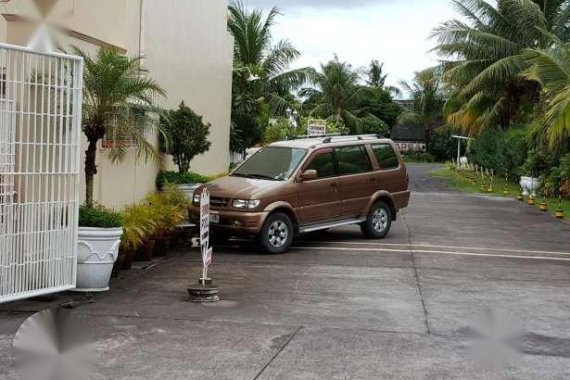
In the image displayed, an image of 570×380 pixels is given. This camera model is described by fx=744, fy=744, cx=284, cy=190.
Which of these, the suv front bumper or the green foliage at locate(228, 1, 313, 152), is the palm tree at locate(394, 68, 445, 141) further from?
the suv front bumper

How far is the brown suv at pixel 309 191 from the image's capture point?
470 inches

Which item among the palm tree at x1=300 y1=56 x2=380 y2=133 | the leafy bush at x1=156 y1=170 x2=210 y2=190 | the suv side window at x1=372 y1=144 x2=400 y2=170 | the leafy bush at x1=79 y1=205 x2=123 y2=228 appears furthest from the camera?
the palm tree at x1=300 y1=56 x2=380 y2=133

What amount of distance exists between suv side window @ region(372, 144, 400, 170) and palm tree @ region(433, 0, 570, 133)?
55.1 ft

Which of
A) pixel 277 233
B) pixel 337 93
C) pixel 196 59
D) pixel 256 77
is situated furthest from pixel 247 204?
pixel 337 93

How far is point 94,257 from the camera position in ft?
28.4

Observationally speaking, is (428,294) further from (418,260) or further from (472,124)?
(472,124)

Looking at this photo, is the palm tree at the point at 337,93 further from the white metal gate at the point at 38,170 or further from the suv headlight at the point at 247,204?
the white metal gate at the point at 38,170

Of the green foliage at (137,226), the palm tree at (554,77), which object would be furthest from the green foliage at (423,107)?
the green foliage at (137,226)

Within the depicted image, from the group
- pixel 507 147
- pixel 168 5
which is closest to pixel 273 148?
pixel 168 5

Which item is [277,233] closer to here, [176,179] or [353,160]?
[353,160]

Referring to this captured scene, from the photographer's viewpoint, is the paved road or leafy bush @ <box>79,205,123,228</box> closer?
the paved road

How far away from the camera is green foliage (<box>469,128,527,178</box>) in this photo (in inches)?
1251

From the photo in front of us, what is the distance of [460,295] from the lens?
9.05 m

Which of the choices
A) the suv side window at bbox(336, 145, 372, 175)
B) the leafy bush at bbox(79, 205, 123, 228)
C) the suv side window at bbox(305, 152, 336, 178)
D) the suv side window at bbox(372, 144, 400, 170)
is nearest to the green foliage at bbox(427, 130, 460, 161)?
the suv side window at bbox(372, 144, 400, 170)
